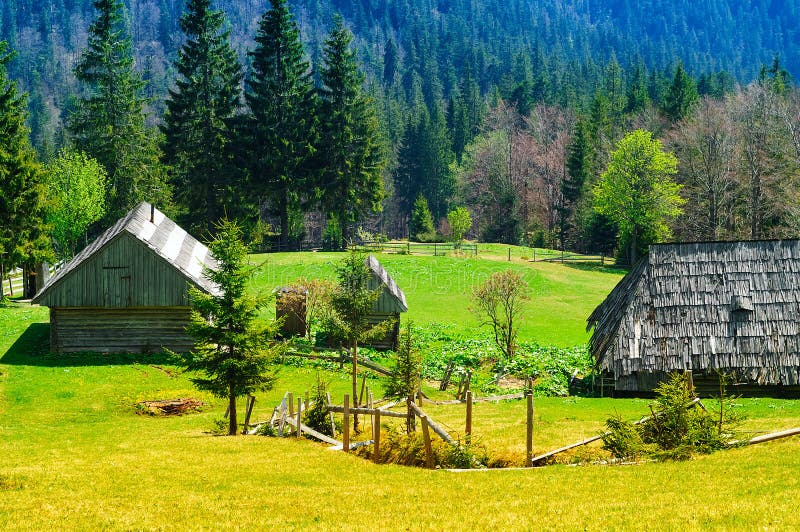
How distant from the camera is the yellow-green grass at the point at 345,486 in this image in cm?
1208

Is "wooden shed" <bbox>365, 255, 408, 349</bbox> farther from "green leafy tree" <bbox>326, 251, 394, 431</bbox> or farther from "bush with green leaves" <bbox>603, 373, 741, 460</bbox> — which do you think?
"bush with green leaves" <bbox>603, 373, 741, 460</bbox>

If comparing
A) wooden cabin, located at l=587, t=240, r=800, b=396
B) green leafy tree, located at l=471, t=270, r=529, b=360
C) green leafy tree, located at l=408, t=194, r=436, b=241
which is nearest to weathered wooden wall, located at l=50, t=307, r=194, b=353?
green leafy tree, located at l=471, t=270, r=529, b=360

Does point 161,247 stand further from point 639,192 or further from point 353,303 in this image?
point 639,192

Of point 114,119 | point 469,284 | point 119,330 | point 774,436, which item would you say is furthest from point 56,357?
point 114,119

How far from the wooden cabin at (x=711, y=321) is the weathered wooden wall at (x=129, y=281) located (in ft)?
60.9

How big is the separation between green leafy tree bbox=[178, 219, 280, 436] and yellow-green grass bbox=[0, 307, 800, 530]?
1709 mm

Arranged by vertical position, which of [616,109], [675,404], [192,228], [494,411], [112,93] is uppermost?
[616,109]

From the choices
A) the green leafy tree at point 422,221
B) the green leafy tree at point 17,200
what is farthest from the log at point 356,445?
the green leafy tree at point 422,221

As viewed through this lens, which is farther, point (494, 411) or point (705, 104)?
point (705, 104)

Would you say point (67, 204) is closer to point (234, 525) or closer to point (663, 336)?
point (663, 336)

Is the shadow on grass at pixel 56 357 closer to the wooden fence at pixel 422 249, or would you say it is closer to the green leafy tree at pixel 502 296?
the green leafy tree at pixel 502 296

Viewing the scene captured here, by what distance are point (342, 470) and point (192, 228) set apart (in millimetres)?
51879

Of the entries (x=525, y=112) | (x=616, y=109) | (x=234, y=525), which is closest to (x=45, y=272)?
(x=234, y=525)

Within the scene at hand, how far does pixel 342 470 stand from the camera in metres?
16.8
